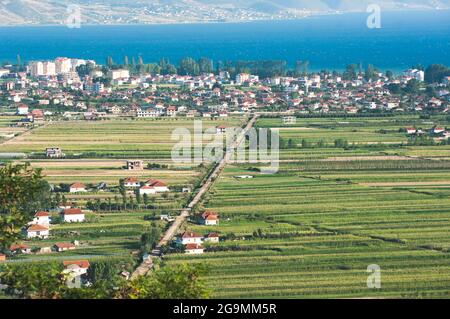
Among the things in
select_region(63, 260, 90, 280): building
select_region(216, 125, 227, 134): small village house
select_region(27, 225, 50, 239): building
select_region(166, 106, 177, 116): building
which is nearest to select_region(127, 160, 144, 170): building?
select_region(216, 125, 227, 134): small village house

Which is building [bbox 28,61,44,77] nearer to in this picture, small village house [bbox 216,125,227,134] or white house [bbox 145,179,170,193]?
small village house [bbox 216,125,227,134]

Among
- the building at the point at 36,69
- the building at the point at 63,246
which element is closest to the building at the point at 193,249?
the building at the point at 63,246

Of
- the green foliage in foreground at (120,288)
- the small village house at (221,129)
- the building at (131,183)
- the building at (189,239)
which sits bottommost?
the small village house at (221,129)

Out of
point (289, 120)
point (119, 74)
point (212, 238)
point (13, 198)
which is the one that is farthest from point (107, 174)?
point (119, 74)

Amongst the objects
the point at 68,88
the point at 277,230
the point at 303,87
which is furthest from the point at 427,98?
the point at 277,230

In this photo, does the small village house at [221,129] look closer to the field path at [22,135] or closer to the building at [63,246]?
the field path at [22,135]
